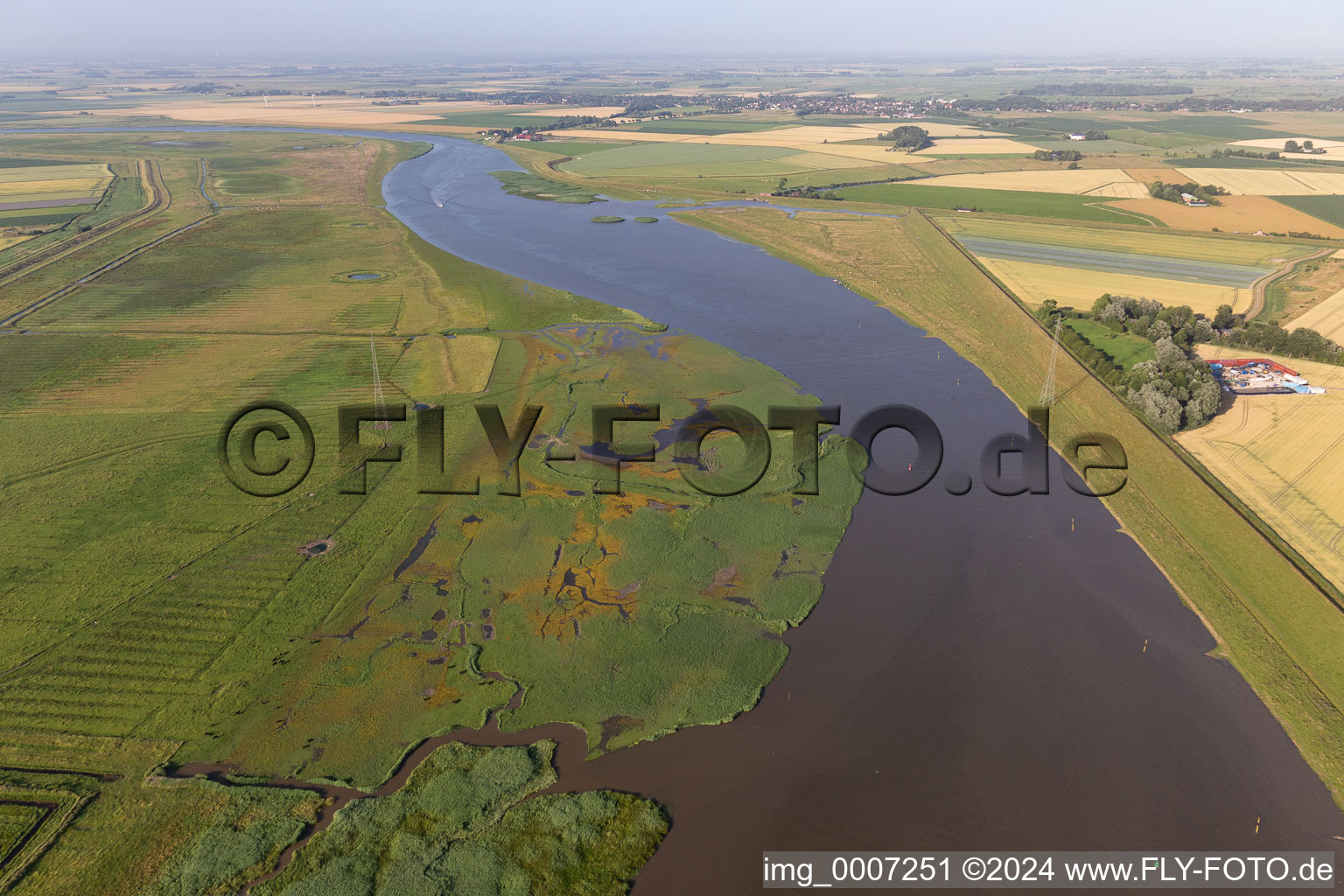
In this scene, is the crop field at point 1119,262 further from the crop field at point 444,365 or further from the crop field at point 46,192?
the crop field at point 46,192

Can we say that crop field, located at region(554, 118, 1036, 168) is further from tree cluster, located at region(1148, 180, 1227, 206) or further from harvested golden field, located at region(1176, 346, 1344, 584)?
harvested golden field, located at region(1176, 346, 1344, 584)

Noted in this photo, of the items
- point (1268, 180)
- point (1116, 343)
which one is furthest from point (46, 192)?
point (1268, 180)

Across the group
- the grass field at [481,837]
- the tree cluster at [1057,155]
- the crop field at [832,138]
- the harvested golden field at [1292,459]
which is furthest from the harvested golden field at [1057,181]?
the grass field at [481,837]

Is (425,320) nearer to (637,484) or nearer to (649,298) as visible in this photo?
(649,298)

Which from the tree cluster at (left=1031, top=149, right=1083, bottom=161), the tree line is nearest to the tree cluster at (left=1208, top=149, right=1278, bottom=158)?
the tree cluster at (left=1031, top=149, right=1083, bottom=161)

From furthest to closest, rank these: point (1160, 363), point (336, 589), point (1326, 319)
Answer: point (1326, 319)
point (1160, 363)
point (336, 589)

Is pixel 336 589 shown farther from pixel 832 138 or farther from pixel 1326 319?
pixel 832 138
